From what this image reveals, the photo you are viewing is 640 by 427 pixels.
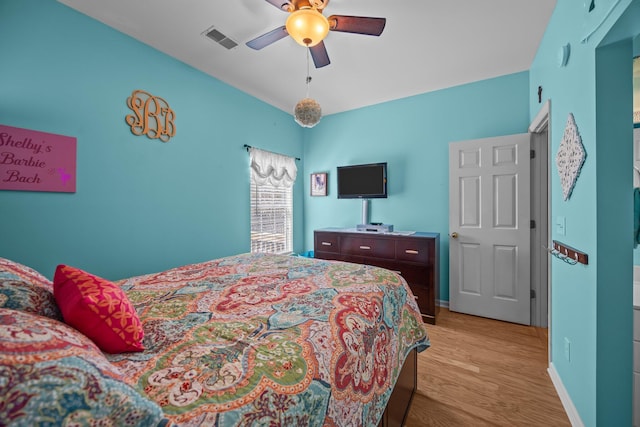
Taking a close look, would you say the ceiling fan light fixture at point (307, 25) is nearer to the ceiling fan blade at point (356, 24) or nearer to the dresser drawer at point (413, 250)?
the ceiling fan blade at point (356, 24)

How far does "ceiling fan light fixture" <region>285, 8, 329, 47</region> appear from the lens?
5.40 ft

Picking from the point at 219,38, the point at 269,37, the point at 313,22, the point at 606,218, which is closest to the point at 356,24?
the point at 313,22

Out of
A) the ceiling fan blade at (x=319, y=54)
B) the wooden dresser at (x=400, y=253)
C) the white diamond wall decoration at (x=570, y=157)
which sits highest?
the ceiling fan blade at (x=319, y=54)

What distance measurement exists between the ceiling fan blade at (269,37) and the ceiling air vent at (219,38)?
526 mm

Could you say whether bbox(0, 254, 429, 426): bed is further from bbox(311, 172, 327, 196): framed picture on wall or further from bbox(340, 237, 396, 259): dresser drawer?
bbox(311, 172, 327, 196): framed picture on wall

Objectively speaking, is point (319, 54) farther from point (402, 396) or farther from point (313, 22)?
point (402, 396)

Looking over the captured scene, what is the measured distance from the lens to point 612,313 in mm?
1278

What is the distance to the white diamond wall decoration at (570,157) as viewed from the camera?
1499 mm

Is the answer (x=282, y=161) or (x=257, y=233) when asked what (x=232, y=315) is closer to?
(x=257, y=233)

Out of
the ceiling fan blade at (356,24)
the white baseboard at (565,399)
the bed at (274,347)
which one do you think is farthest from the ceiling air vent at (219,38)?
the white baseboard at (565,399)

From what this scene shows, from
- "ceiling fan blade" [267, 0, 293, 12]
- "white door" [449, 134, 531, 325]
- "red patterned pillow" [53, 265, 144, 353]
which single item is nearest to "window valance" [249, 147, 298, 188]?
"ceiling fan blade" [267, 0, 293, 12]

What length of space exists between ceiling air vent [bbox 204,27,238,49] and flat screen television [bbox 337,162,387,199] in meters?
2.04

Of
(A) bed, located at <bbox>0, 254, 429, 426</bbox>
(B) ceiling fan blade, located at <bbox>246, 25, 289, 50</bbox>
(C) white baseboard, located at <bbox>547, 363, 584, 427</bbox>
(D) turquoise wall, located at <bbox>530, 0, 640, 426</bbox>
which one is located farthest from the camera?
(B) ceiling fan blade, located at <bbox>246, 25, 289, 50</bbox>

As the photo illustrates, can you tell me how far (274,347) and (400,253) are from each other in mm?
2462
